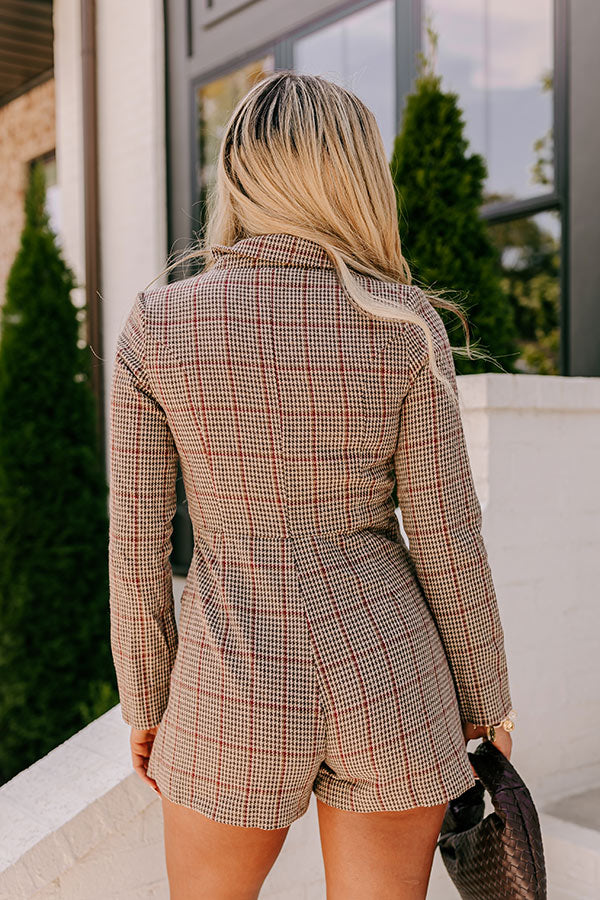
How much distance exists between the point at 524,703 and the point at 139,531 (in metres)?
1.44

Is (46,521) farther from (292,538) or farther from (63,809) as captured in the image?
(292,538)

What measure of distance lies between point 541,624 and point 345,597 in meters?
1.32

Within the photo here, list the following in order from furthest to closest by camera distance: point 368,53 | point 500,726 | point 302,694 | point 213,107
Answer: point 213,107
point 368,53
point 500,726
point 302,694

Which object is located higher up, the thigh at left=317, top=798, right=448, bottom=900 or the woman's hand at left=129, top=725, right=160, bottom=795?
the woman's hand at left=129, top=725, right=160, bottom=795

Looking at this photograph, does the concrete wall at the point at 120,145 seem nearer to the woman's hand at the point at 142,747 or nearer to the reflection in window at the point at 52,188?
the reflection in window at the point at 52,188

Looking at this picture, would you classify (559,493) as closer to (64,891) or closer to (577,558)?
(577,558)

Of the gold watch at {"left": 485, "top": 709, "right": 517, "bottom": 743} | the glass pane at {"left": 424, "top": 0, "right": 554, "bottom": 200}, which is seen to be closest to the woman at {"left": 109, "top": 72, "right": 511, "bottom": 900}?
the gold watch at {"left": 485, "top": 709, "right": 517, "bottom": 743}

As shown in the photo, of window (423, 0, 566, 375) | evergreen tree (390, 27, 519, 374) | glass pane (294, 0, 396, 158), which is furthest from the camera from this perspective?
glass pane (294, 0, 396, 158)

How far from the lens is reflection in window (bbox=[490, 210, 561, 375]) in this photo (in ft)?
13.2

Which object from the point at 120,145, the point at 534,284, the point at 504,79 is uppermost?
the point at 120,145

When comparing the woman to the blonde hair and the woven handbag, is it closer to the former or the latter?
the blonde hair

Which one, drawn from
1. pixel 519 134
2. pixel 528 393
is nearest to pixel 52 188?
pixel 519 134

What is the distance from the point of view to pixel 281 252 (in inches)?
50.5

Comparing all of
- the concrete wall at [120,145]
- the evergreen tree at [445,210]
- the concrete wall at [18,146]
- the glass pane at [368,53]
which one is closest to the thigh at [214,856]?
the evergreen tree at [445,210]
